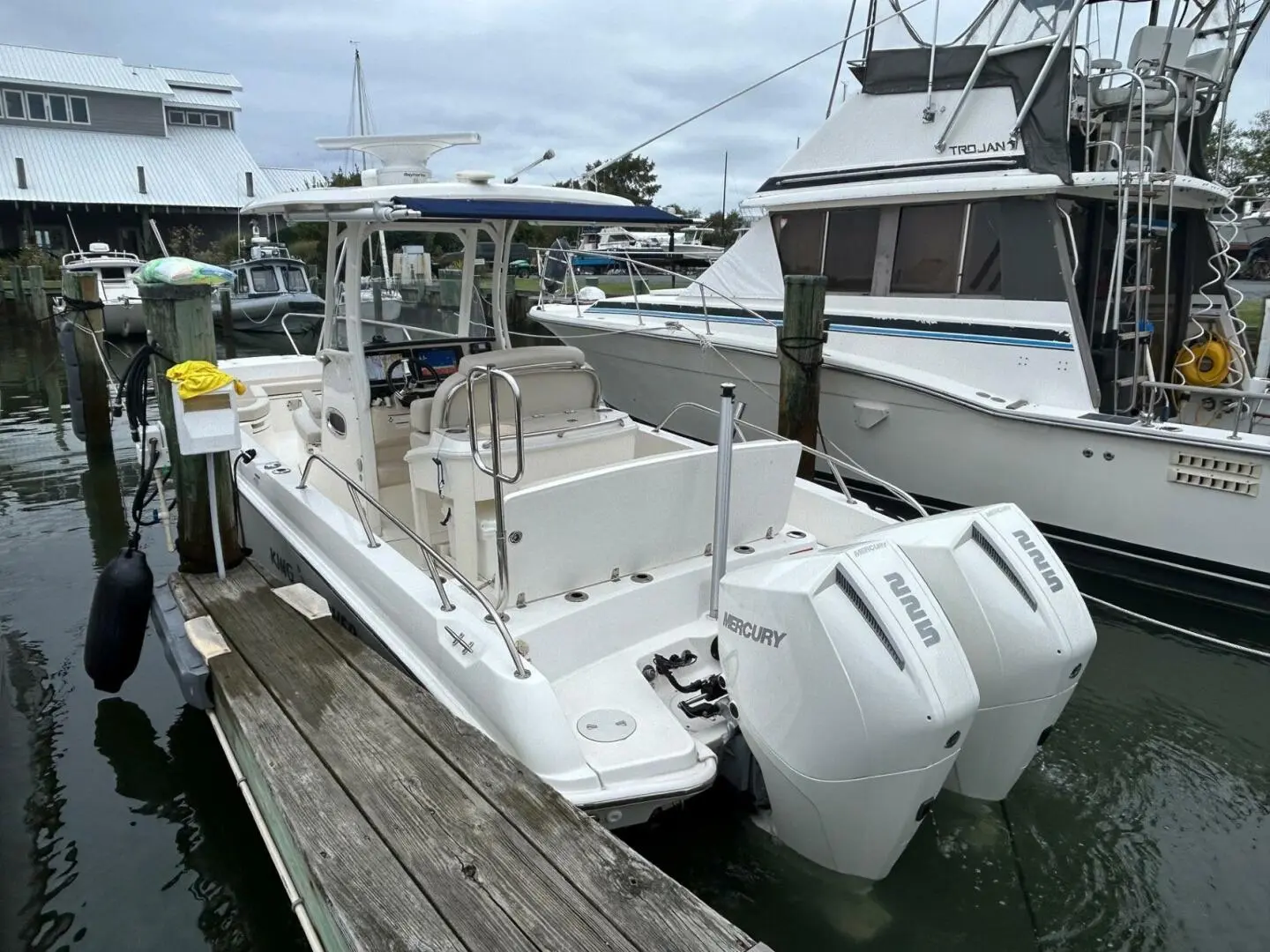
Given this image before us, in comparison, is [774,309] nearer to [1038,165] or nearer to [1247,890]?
[1038,165]

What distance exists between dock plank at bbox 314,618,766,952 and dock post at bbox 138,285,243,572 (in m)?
1.84

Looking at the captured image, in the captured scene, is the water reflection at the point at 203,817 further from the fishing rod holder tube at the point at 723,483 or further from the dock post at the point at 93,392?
the dock post at the point at 93,392

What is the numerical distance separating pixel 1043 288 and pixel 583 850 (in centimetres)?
565

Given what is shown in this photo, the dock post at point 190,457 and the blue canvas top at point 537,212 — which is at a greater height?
the blue canvas top at point 537,212

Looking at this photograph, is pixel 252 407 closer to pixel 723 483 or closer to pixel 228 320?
pixel 723 483

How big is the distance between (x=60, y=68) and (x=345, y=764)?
33910 millimetres

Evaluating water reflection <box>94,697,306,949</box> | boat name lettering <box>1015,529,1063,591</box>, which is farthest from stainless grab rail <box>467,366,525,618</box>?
boat name lettering <box>1015,529,1063,591</box>

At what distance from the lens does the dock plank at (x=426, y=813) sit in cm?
229

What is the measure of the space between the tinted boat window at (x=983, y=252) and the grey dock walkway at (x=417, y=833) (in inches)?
215

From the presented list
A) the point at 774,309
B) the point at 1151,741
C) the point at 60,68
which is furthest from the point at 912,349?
the point at 60,68

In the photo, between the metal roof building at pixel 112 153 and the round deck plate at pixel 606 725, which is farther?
the metal roof building at pixel 112 153

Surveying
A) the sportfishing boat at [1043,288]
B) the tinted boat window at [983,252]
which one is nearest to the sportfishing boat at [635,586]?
the sportfishing boat at [1043,288]

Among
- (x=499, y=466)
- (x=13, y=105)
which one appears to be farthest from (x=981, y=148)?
(x=13, y=105)

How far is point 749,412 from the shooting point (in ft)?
26.9
